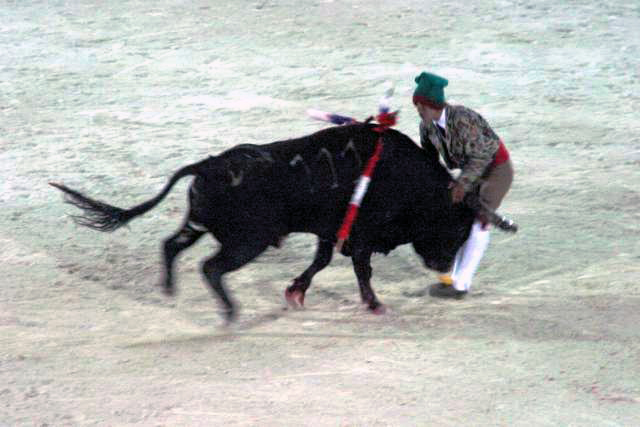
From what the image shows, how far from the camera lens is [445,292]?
293 inches

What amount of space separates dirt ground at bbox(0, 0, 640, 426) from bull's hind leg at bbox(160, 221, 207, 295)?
0.87 ft

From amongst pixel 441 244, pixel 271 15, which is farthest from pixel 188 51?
pixel 441 244

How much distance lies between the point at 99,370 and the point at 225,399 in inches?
33.3

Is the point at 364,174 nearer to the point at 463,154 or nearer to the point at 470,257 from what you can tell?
the point at 463,154

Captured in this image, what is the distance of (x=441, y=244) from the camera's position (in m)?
7.23

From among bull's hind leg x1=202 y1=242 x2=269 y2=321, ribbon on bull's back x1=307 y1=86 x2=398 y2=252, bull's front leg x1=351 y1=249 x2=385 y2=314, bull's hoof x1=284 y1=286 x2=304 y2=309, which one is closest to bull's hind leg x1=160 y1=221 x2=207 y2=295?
bull's hind leg x1=202 y1=242 x2=269 y2=321

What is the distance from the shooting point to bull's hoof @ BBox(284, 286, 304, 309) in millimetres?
7203

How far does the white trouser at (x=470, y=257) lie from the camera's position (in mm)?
7340

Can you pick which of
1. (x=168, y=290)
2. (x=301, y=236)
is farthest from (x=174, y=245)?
(x=301, y=236)

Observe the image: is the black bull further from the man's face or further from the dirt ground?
the dirt ground

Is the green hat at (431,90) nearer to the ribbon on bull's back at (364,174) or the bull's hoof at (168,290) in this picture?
the ribbon on bull's back at (364,174)

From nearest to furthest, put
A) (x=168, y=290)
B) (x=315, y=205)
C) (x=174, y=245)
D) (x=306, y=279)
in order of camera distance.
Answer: (x=315, y=205)
(x=174, y=245)
(x=168, y=290)
(x=306, y=279)

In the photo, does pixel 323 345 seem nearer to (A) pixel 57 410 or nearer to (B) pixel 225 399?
(B) pixel 225 399

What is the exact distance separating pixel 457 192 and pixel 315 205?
0.94m
